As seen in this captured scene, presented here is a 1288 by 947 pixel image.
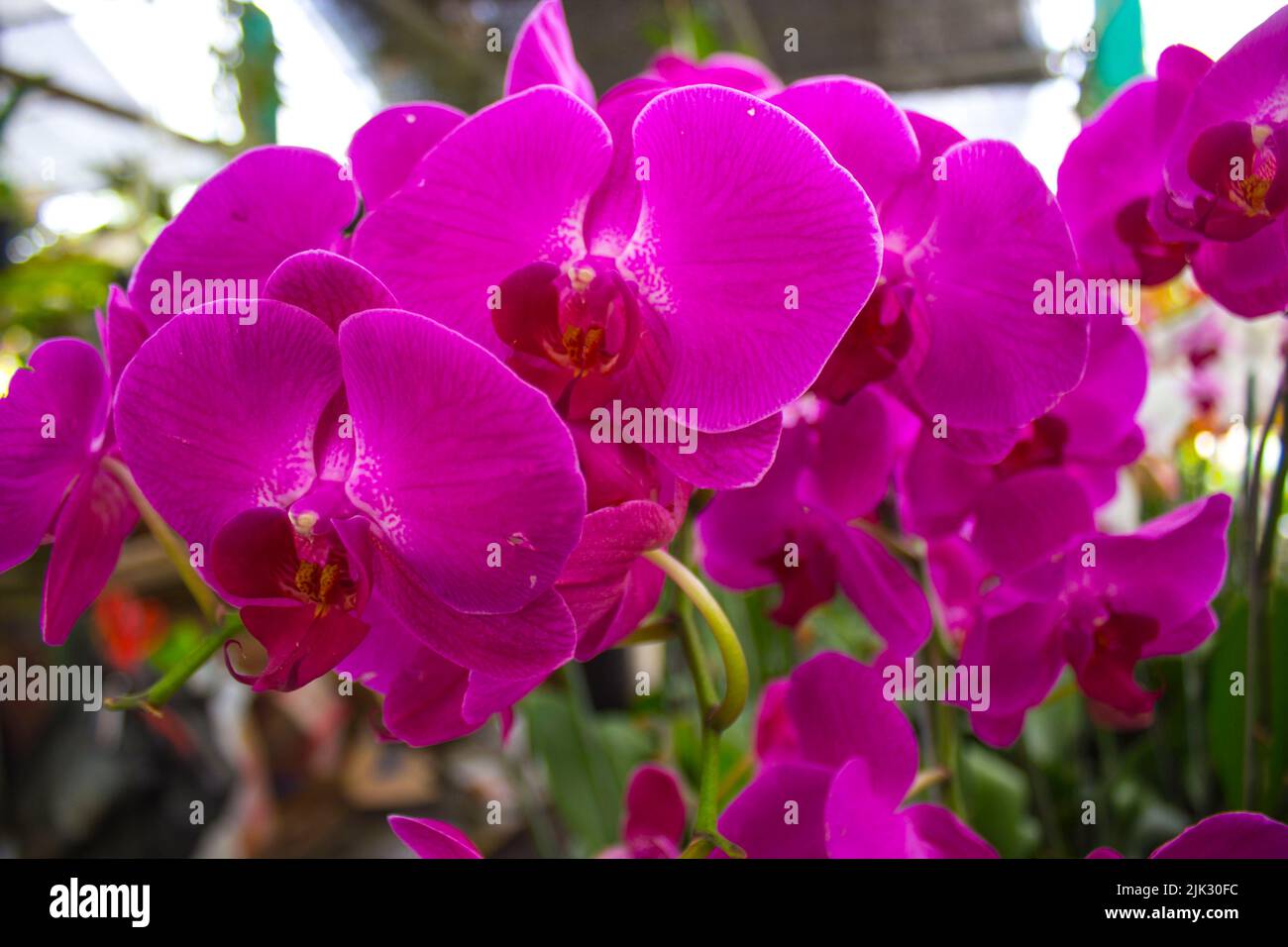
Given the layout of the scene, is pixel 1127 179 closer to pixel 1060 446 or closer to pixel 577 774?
pixel 1060 446

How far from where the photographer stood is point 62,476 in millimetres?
263

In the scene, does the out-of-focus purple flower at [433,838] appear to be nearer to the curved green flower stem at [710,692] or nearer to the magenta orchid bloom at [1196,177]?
Result: the curved green flower stem at [710,692]

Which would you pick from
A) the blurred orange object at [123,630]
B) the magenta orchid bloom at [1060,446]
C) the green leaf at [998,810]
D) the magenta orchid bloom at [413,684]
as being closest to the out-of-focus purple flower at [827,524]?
the magenta orchid bloom at [1060,446]

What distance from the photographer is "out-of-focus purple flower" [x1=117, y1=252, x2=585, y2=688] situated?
0.67 ft

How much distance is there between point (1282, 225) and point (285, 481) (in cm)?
29

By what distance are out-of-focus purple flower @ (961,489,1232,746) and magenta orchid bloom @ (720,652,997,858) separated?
48 mm

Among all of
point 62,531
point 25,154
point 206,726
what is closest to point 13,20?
point 25,154

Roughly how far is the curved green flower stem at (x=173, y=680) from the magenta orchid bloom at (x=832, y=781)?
0.51 ft

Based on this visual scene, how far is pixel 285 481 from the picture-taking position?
0.79ft

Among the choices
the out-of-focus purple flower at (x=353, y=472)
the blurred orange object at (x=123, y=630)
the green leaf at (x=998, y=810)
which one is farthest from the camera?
the blurred orange object at (x=123, y=630)

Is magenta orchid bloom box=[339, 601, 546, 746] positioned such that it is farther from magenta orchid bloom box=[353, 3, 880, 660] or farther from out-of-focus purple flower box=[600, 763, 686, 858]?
out-of-focus purple flower box=[600, 763, 686, 858]

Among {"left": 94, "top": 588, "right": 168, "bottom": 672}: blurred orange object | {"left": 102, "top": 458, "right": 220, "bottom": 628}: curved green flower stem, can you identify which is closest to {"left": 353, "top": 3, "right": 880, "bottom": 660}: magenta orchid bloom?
{"left": 102, "top": 458, "right": 220, "bottom": 628}: curved green flower stem

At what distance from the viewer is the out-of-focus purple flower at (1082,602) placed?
296 millimetres

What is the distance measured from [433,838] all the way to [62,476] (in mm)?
146
